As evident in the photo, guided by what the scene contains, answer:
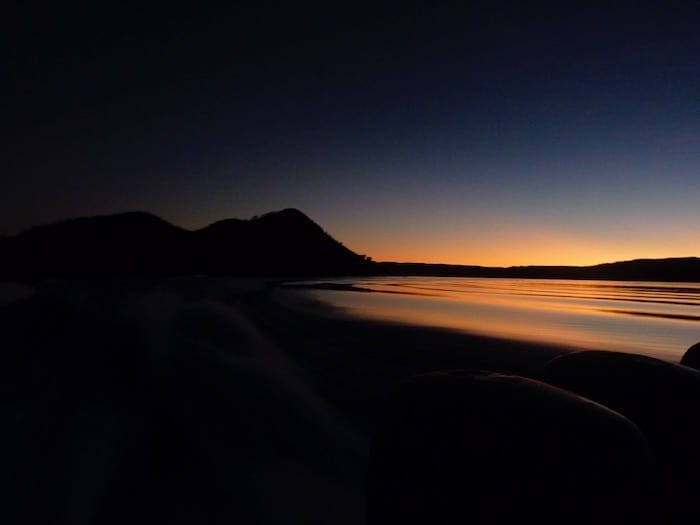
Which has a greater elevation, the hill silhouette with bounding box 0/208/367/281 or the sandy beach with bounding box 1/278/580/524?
the hill silhouette with bounding box 0/208/367/281

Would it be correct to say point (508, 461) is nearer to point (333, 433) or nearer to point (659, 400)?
point (659, 400)

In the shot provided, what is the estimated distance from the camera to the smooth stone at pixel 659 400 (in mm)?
2256

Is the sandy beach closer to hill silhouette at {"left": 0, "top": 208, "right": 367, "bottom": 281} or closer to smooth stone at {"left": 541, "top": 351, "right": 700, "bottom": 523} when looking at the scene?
smooth stone at {"left": 541, "top": 351, "right": 700, "bottom": 523}

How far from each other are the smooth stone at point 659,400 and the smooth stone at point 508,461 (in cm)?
54

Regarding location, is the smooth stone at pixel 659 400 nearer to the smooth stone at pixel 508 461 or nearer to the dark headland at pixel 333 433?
the dark headland at pixel 333 433

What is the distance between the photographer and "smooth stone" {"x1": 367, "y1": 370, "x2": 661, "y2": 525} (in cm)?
178

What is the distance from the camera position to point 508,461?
73.6 inches

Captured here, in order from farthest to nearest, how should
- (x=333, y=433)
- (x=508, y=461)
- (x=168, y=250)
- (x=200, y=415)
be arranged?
(x=168, y=250) → (x=200, y=415) → (x=333, y=433) → (x=508, y=461)

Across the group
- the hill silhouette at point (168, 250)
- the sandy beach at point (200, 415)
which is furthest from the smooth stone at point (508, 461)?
the hill silhouette at point (168, 250)

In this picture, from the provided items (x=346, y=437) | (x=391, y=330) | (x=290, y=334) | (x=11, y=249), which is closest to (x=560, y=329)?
(x=391, y=330)

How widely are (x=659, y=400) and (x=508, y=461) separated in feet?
4.03

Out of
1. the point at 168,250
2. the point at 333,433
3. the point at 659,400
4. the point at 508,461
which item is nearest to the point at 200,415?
the point at 333,433

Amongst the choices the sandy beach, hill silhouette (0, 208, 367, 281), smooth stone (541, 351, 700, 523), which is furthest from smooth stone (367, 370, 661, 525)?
hill silhouette (0, 208, 367, 281)

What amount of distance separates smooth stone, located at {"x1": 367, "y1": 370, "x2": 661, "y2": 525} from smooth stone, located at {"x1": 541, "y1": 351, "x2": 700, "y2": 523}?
54cm
